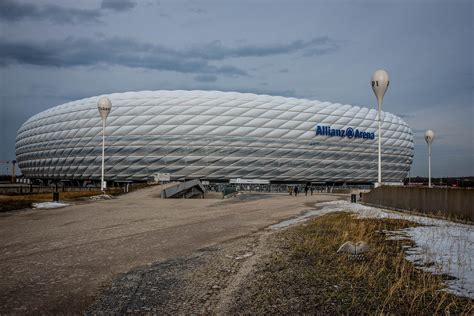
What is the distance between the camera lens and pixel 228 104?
65188 mm

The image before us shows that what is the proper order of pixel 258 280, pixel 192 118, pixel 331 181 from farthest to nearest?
pixel 331 181
pixel 192 118
pixel 258 280

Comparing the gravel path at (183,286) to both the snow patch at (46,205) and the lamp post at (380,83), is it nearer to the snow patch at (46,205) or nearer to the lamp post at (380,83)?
the snow patch at (46,205)

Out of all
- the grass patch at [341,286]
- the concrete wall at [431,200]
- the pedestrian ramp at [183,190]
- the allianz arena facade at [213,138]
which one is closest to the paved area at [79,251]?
the grass patch at [341,286]

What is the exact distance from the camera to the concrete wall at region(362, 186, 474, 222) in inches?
523

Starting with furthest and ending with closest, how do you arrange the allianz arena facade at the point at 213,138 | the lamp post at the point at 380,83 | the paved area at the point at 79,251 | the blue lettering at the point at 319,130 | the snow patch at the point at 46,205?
the blue lettering at the point at 319,130, the allianz arena facade at the point at 213,138, the lamp post at the point at 380,83, the snow patch at the point at 46,205, the paved area at the point at 79,251

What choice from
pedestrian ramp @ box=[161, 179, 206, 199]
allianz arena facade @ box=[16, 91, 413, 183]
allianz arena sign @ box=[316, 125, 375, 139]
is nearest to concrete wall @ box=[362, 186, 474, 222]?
pedestrian ramp @ box=[161, 179, 206, 199]

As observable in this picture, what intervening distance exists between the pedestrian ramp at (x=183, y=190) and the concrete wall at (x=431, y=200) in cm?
1738

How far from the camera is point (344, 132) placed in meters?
70.4

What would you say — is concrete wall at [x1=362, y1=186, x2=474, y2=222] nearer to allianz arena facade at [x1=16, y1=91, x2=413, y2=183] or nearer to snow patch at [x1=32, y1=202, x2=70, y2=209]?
snow patch at [x1=32, y1=202, x2=70, y2=209]

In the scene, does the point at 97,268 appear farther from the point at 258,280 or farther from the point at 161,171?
the point at 161,171

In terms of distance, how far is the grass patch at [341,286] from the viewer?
14.8 ft

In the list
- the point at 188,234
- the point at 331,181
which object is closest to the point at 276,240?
the point at 188,234

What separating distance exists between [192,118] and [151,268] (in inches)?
2286

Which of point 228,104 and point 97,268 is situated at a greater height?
point 228,104
